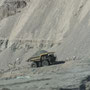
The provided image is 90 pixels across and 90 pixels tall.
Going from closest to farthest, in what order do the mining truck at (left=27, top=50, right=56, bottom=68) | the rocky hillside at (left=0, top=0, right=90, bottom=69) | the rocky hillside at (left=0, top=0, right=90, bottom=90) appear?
the mining truck at (left=27, top=50, right=56, bottom=68) < the rocky hillside at (left=0, top=0, right=90, bottom=90) < the rocky hillside at (left=0, top=0, right=90, bottom=69)

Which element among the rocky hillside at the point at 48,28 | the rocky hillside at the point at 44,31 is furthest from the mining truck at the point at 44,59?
the rocky hillside at the point at 48,28

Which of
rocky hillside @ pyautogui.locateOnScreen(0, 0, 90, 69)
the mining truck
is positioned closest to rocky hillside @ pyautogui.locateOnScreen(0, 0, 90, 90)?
rocky hillside @ pyautogui.locateOnScreen(0, 0, 90, 69)

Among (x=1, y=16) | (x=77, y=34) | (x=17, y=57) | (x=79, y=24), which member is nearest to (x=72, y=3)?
(x=79, y=24)

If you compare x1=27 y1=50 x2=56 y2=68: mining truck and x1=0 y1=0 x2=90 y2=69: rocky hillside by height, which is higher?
x1=0 y1=0 x2=90 y2=69: rocky hillside

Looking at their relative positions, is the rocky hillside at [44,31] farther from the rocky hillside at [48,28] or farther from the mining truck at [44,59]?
the mining truck at [44,59]

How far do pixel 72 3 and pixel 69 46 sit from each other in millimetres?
8639

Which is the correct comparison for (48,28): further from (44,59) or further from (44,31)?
(44,59)

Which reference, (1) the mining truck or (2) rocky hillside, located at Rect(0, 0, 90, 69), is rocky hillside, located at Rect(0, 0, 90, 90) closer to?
(2) rocky hillside, located at Rect(0, 0, 90, 69)

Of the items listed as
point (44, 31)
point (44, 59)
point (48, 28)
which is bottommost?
point (44, 59)

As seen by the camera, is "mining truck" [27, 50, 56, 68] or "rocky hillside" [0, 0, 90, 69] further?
"rocky hillside" [0, 0, 90, 69]

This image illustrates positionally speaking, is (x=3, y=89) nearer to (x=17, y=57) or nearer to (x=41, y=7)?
(x=17, y=57)

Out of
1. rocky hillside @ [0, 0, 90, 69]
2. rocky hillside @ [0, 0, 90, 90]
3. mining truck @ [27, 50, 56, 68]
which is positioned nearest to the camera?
mining truck @ [27, 50, 56, 68]

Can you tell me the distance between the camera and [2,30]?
126 feet

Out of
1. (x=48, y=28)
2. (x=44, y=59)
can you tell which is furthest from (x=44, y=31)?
(x=44, y=59)
